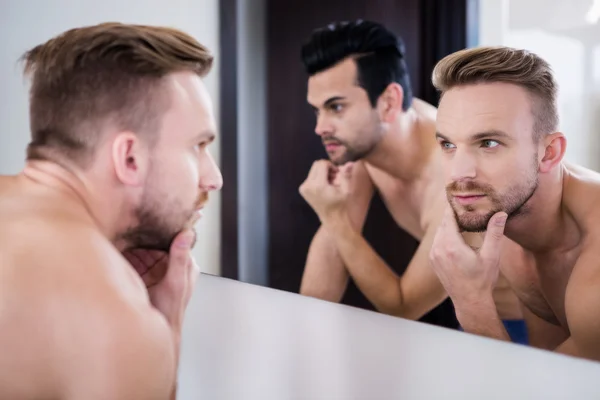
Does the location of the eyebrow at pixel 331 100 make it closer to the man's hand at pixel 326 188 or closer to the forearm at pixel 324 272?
the man's hand at pixel 326 188

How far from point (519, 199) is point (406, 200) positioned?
10.7 inches

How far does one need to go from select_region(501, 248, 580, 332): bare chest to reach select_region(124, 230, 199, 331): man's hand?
2.11 feet

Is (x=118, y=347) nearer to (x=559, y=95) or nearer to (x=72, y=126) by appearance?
(x=72, y=126)

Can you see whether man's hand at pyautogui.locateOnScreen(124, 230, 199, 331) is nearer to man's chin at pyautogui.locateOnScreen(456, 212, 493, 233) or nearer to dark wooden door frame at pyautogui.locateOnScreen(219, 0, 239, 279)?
dark wooden door frame at pyautogui.locateOnScreen(219, 0, 239, 279)

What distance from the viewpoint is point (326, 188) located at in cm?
152

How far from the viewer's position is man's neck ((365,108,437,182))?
1.30 meters

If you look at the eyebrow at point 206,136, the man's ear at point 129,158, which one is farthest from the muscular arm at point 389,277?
the man's ear at point 129,158

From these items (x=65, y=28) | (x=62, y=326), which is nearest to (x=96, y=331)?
(x=62, y=326)

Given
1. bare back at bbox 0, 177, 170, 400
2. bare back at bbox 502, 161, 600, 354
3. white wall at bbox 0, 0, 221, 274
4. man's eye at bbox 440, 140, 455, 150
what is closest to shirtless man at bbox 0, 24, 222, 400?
bare back at bbox 0, 177, 170, 400

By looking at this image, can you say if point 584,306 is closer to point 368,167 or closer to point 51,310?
point 368,167

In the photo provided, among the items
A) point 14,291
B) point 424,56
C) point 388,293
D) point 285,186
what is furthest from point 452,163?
point 14,291

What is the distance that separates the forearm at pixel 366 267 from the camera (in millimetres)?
1403

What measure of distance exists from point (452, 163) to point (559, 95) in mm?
220

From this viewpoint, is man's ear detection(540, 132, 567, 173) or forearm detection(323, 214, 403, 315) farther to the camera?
forearm detection(323, 214, 403, 315)
